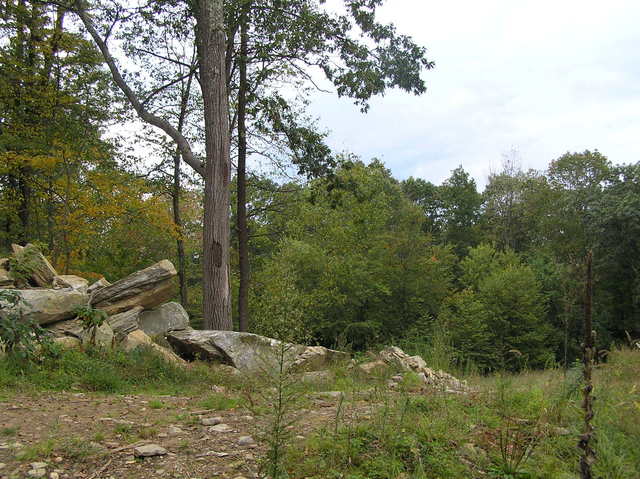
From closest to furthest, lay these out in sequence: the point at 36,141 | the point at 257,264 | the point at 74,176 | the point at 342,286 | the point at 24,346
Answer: the point at 24,346, the point at 36,141, the point at 74,176, the point at 342,286, the point at 257,264

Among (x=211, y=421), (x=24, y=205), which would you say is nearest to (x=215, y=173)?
(x=211, y=421)

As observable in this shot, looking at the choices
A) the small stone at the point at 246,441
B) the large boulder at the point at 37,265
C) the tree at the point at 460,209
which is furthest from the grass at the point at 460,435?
the tree at the point at 460,209

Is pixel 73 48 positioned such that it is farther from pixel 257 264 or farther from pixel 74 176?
pixel 257 264

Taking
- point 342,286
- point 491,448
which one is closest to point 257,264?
point 342,286

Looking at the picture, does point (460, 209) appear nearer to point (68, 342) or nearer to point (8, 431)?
point (68, 342)

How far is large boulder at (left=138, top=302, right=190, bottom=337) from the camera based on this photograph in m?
9.42

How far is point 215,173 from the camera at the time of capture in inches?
396

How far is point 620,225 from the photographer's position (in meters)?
28.6

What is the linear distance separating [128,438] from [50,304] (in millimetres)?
4500

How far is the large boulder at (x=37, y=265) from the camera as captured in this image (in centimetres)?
815

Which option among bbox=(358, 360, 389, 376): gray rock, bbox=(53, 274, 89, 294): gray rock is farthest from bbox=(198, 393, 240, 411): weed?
bbox=(53, 274, 89, 294): gray rock

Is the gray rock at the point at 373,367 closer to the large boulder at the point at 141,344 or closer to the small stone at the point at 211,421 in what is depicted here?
the large boulder at the point at 141,344

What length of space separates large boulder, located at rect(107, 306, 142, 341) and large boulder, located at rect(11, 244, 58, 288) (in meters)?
1.36

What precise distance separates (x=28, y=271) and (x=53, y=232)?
7.84 metres
